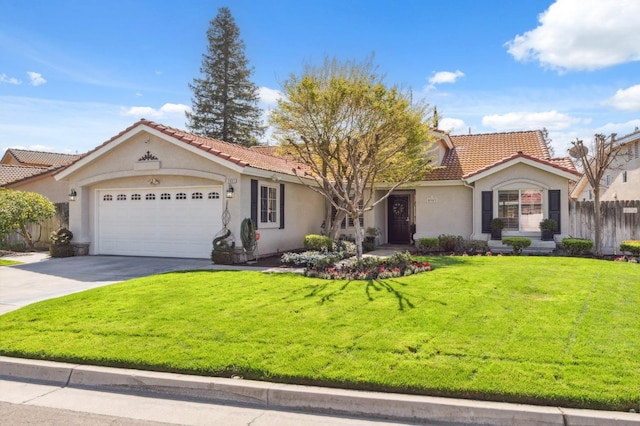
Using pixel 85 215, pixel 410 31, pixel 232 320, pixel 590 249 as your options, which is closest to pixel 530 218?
pixel 590 249

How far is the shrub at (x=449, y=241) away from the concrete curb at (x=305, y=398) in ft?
40.5

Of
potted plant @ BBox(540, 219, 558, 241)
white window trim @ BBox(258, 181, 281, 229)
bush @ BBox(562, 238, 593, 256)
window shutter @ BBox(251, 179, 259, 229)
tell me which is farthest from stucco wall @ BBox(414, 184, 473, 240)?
window shutter @ BBox(251, 179, 259, 229)

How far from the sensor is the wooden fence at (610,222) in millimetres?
15133

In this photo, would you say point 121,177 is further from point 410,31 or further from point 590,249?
point 590,249

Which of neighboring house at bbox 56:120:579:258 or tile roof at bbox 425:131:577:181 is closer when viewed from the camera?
neighboring house at bbox 56:120:579:258

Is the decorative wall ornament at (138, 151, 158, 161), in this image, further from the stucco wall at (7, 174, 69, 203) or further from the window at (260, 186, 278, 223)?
the stucco wall at (7, 174, 69, 203)

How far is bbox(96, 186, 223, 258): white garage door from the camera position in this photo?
14828 mm

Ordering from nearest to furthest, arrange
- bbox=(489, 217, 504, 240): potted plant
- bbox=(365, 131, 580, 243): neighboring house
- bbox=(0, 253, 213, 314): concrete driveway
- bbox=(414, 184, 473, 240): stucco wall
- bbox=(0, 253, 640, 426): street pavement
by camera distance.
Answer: bbox=(0, 253, 640, 426): street pavement, bbox=(0, 253, 213, 314): concrete driveway, bbox=(365, 131, 580, 243): neighboring house, bbox=(489, 217, 504, 240): potted plant, bbox=(414, 184, 473, 240): stucco wall

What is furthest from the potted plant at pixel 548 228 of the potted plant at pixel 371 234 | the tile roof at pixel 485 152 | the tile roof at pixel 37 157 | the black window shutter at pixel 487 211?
the tile roof at pixel 37 157

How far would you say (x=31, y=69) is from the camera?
15336mm

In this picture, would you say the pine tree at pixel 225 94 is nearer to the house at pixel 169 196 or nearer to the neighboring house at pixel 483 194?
the neighboring house at pixel 483 194

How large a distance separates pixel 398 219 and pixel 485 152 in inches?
180

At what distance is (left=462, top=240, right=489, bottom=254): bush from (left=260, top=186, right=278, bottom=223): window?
21.4 ft

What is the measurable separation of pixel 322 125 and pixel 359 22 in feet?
9.98
